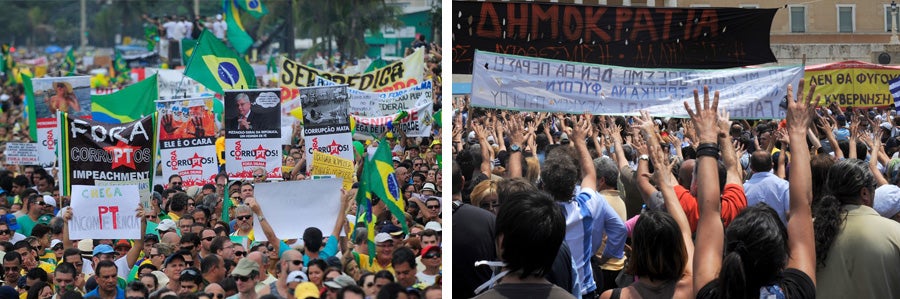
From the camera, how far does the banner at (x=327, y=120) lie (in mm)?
11805

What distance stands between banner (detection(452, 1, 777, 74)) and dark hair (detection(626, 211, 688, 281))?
583cm

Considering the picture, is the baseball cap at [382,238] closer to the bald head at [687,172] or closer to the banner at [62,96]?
the bald head at [687,172]

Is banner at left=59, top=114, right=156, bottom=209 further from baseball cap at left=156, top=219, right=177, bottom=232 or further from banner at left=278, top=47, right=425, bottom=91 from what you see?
banner at left=278, top=47, right=425, bottom=91

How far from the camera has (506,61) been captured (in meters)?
9.16

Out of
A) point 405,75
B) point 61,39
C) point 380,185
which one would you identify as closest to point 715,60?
point 380,185

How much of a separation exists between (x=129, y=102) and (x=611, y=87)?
8.76 meters

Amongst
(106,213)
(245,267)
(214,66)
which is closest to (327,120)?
(106,213)

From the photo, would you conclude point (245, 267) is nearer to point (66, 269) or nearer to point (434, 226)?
point (66, 269)

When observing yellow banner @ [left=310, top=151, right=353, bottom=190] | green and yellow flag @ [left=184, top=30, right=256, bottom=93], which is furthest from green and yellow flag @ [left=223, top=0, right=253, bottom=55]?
yellow banner @ [left=310, top=151, right=353, bottom=190]

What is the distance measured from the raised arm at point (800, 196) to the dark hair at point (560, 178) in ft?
4.73

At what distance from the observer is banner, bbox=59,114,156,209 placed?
31.7 feet

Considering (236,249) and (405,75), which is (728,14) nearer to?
(236,249)

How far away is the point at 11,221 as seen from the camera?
10414mm

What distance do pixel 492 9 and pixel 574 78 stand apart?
155cm
